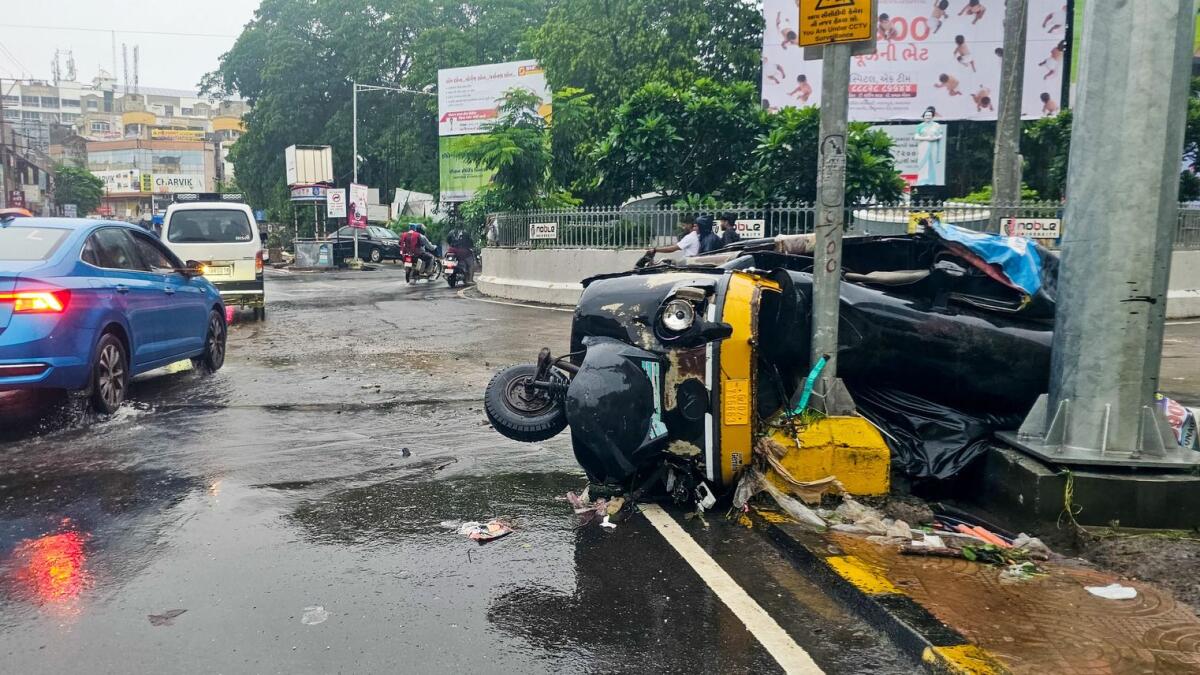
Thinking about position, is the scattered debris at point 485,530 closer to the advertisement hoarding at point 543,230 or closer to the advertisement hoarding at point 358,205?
the advertisement hoarding at point 543,230

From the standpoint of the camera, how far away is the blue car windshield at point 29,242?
6.98 meters

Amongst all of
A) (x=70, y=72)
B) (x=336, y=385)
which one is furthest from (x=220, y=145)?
(x=336, y=385)

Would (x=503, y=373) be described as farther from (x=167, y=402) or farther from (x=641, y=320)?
(x=167, y=402)

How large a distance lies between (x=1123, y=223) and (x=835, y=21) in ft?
5.94

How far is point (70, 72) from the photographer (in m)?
143

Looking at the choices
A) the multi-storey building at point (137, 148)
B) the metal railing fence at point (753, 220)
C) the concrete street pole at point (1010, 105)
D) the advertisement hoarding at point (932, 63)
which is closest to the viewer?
the concrete street pole at point (1010, 105)

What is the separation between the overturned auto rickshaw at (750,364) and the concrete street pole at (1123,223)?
60cm

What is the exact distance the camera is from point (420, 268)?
2628cm

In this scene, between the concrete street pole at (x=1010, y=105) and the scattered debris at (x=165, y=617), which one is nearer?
the scattered debris at (x=165, y=617)

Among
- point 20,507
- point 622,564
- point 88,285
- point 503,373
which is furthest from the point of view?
point 88,285

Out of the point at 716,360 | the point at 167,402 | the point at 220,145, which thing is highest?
the point at 220,145

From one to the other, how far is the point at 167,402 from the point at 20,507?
3248 mm

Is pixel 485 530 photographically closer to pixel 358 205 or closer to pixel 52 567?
pixel 52 567

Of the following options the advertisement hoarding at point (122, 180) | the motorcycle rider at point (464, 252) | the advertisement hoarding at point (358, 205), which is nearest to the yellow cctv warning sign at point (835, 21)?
the motorcycle rider at point (464, 252)
